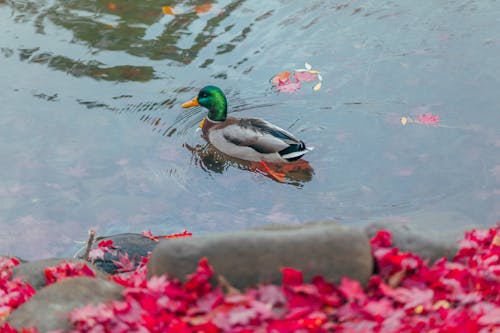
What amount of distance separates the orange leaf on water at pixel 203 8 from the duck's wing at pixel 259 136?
3.44 meters

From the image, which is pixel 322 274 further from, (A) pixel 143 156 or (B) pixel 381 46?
(B) pixel 381 46

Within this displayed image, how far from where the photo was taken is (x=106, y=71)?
10.3 metres

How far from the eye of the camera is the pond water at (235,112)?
25.3 feet

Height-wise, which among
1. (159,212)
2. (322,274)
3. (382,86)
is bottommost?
(159,212)

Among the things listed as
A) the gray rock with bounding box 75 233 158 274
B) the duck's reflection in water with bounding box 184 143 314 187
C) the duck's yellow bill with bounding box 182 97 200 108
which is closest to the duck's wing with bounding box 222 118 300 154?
the duck's reflection in water with bounding box 184 143 314 187

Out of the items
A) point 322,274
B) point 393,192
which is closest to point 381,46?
point 393,192

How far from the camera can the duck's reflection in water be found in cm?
837

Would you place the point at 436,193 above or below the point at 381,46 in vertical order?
below

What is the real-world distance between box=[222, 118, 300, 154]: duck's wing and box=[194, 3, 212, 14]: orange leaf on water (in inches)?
135

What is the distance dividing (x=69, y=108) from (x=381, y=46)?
4.51 meters

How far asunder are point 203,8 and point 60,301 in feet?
25.8

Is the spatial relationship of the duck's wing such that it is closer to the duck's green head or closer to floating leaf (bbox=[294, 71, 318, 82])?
the duck's green head

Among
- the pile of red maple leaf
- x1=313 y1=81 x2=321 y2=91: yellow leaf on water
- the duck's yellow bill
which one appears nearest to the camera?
the pile of red maple leaf

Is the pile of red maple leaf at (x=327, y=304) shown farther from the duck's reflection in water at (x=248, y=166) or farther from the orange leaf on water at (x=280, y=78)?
the orange leaf on water at (x=280, y=78)
